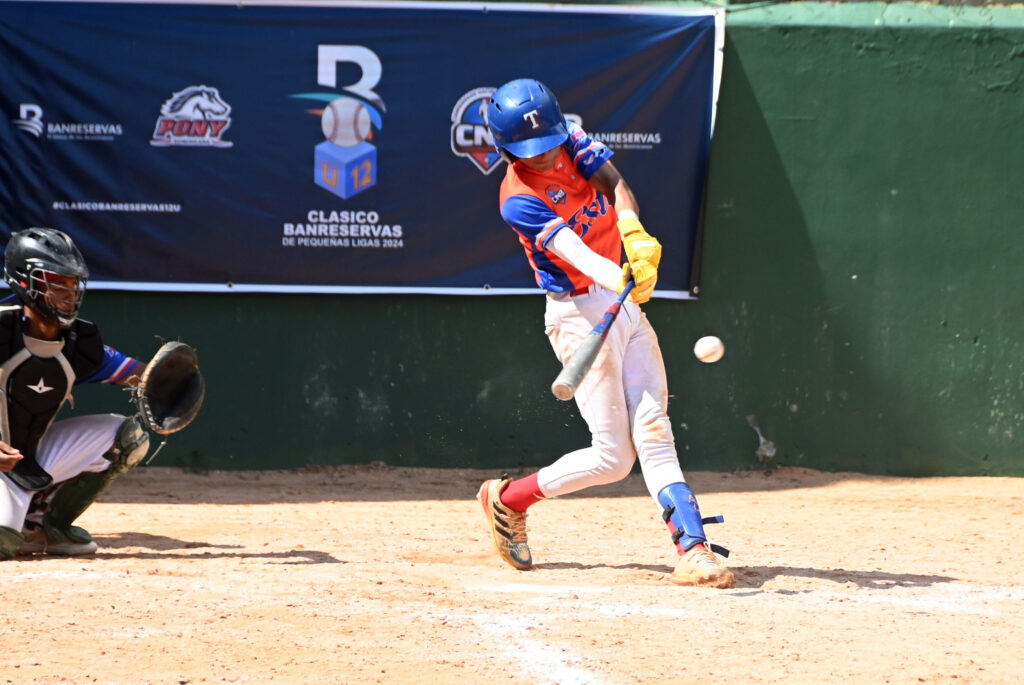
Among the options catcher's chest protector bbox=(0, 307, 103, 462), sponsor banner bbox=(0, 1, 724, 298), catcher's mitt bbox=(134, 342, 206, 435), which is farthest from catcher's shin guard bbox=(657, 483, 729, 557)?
sponsor banner bbox=(0, 1, 724, 298)

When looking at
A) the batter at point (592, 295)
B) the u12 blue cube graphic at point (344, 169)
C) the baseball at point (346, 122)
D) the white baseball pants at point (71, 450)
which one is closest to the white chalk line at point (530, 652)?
the batter at point (592, 295)

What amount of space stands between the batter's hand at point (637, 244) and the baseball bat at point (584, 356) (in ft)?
0.36

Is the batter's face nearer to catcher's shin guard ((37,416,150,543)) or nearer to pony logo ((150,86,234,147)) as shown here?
catcher's shin guard ((37,416,150,543))

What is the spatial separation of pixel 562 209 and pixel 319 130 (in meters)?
3.19

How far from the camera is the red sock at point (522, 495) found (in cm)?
556

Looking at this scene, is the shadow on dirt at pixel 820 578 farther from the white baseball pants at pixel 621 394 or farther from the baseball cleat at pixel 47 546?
the baseball cleat at pixel 47 546

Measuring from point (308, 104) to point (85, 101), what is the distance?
133 centimetres

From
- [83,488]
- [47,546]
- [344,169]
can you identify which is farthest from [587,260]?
[344,169]

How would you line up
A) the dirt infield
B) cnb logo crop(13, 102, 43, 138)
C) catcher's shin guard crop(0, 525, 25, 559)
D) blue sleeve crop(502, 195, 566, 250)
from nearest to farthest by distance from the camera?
the dirt infield → blue sleeve crop(502, 195, 566, 250) → catcher's shin guard crop(0, 525, 25, 559) → cnb logo crop(13, 102, 43, 138)

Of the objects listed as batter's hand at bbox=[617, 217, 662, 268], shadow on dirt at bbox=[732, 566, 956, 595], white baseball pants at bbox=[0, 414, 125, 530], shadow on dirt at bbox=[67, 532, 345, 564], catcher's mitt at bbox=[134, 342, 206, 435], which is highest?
batter's hand at bbox=[617, 217, 662, 268]

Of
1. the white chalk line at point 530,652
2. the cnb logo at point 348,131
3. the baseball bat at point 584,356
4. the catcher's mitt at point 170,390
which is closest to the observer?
the white chalk line at point 530,652

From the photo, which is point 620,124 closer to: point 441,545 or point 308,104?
point 308,104

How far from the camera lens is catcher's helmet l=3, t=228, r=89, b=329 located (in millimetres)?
5445

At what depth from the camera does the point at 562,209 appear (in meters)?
5.32
